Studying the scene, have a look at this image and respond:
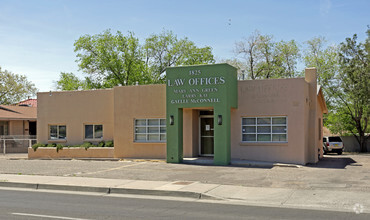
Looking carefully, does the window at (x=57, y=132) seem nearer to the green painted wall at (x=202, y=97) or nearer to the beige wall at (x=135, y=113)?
the beige wall at (x=135, y=113)

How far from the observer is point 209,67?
65.5 ft

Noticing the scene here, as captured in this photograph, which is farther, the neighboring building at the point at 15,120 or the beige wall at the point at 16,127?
the beige wall at the point at 16,127

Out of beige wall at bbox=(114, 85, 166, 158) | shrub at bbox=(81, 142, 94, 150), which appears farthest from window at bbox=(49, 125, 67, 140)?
beige wall at bbox=(114, 85, 166, 158)

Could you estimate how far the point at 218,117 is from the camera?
1970cm

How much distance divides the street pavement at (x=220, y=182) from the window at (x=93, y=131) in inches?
189

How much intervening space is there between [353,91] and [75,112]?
70.4 ft

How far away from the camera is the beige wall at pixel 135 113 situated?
22.5 m

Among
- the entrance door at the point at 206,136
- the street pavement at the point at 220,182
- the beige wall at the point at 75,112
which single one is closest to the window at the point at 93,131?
the beige wall at the point at 75,112

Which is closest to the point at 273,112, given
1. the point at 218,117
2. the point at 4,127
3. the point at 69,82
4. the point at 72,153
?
the point at 218,117

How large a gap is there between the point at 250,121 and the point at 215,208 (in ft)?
35.7

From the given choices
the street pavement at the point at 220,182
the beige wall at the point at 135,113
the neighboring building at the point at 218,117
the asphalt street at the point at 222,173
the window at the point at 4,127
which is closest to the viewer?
the street pavement at the point at 220,182

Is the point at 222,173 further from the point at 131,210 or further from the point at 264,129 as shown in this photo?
the point at 131,210

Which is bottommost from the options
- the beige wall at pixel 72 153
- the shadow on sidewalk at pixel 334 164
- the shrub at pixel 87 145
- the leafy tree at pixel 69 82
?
the shadow on sidewalk at pixel 334 164

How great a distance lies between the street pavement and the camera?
37.8 feet
